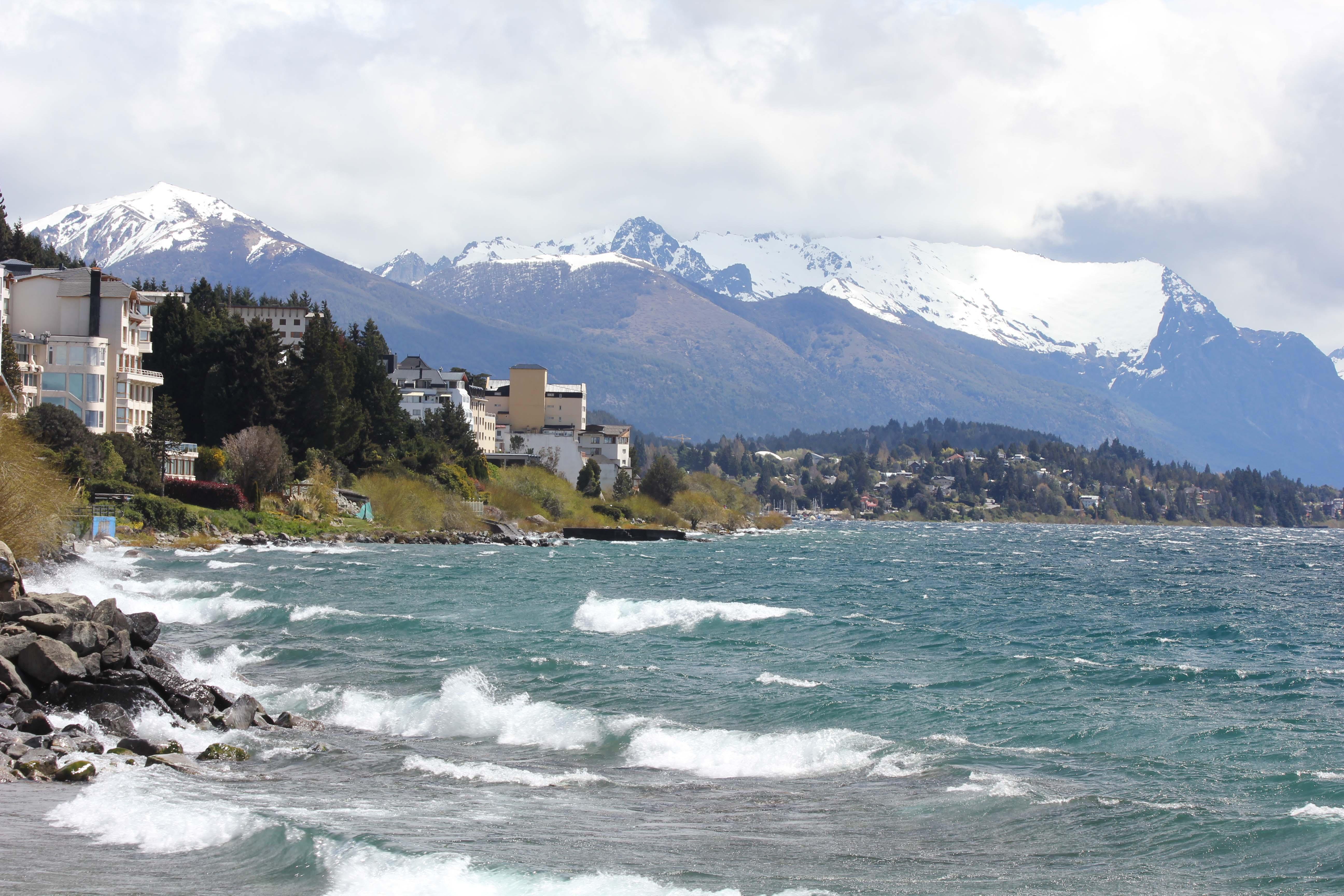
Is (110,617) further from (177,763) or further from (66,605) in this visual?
(177,763)

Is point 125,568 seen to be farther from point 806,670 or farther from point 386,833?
point 386,833

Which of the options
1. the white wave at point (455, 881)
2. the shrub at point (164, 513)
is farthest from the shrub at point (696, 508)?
the white wave at point (455, 881)

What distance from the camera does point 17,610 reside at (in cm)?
2634

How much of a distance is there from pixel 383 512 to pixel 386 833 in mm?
93345

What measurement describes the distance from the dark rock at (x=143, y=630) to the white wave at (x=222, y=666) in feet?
3.96

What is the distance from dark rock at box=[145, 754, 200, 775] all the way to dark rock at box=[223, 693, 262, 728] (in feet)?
10.4

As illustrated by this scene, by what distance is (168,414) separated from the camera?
88.2 m

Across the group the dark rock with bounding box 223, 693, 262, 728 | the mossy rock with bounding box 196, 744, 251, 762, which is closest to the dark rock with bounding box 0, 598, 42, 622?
the dark rock with bounding box 223, 693, 262, 728

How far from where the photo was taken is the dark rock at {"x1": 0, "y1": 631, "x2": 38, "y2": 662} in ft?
79.0

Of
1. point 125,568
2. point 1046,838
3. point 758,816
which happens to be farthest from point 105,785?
point 125,568

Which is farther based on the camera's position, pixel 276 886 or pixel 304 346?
pixel 304 346

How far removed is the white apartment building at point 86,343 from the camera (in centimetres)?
8144

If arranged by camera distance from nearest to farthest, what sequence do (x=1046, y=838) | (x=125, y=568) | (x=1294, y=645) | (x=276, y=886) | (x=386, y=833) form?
(x=276, y=886)
(x=386, y=833)
(x=1046, y=838)
(x=1294, y=645)
(x=125, y=568)

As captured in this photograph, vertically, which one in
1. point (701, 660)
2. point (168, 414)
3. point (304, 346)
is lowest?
point (701, 660)
